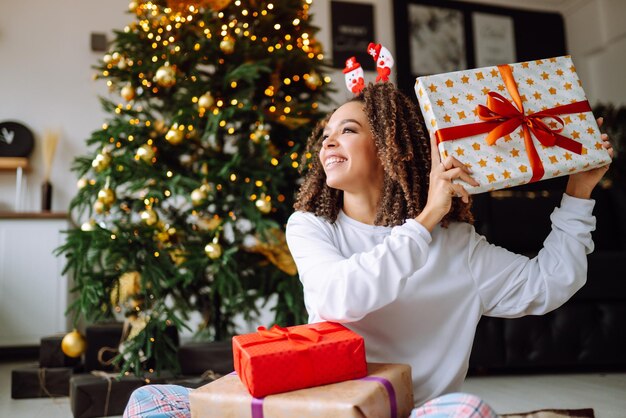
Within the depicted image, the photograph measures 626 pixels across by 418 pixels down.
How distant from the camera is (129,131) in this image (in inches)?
78.3

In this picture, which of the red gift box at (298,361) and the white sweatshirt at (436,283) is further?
the white sweatshirt at (436,283)

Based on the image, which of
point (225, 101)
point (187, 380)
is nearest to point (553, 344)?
point (187, 380)

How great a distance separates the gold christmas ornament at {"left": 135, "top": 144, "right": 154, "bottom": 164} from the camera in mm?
1924

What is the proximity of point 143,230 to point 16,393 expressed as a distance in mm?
825

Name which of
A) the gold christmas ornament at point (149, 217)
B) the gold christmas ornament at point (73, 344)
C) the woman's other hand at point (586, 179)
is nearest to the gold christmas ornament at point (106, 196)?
the gold christmas ornament at point (149, 217)

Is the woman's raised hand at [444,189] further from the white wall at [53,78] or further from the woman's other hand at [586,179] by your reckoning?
the white wall at [53,78]

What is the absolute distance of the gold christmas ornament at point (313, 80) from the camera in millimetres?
2086

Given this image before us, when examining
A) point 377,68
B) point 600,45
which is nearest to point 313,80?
point 377,68

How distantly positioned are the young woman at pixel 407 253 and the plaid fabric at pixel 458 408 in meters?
0.15

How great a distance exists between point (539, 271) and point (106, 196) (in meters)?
1.52

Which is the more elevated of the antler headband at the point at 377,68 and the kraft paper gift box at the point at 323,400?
the antler headband at the point at 377,68

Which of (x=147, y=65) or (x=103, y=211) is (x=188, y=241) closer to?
(x=103, y=211)

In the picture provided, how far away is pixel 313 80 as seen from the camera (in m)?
2.08

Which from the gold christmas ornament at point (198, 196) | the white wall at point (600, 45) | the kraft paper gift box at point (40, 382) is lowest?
the kraft paper gift box at point (40, 382)
